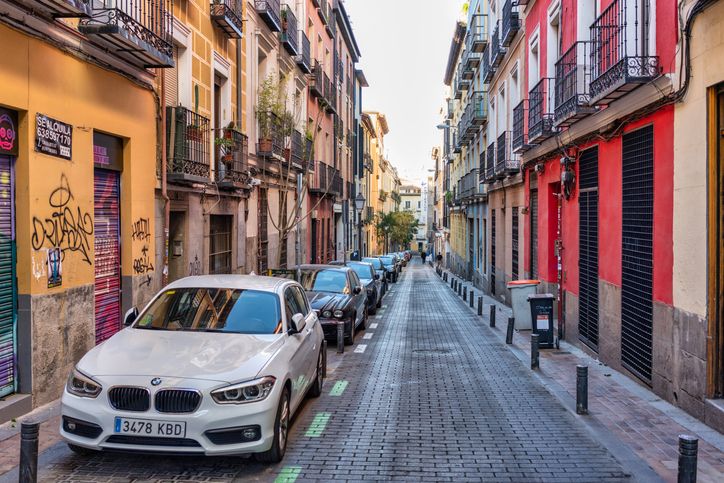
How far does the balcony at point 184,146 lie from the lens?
11734 millimetres

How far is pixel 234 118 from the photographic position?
15.9 m

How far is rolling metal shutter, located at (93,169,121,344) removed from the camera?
30.8 feet

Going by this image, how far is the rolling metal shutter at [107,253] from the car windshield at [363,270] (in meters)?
11.2

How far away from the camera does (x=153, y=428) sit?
512 centimetres

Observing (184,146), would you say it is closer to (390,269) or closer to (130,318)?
(130,318)

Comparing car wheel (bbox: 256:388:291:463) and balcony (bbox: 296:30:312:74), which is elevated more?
balcony (bbox: 296:30:312:74)

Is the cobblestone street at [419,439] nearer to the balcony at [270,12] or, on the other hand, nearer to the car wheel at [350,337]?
the car wheel at [350,337]

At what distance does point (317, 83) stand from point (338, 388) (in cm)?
1910

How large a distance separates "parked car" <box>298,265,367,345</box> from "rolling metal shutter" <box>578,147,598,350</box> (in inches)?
186

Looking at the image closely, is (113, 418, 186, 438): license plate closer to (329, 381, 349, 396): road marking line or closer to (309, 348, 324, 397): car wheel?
(309, 348, 324, 397): car wheel

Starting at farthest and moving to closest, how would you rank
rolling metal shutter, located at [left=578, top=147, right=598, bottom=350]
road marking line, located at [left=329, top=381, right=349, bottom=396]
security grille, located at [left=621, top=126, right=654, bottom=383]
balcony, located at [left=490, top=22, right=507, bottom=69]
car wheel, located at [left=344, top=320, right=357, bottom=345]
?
balcony, located at [left=490, top=22, right=507, bottom=69]
car wheel, located at [left=344, top=320, right=357, bottom=345]
rolling metal shutter, located at [left=578, top=147, right=598, bottom=350]
security grille, located at [left=621, top=126, right=654, bottom=383]
road marking line, located at [left=329, top=381, right=349, bottom=396]

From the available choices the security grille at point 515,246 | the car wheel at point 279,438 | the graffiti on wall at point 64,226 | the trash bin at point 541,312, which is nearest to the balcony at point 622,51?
the trash bin at point 541,312

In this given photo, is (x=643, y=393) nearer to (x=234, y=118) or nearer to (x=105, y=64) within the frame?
(x=105, y=64)

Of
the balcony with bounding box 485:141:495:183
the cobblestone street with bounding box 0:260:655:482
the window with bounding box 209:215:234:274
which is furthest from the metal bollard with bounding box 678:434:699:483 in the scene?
the balcony with bounding box 485:141:495:183
